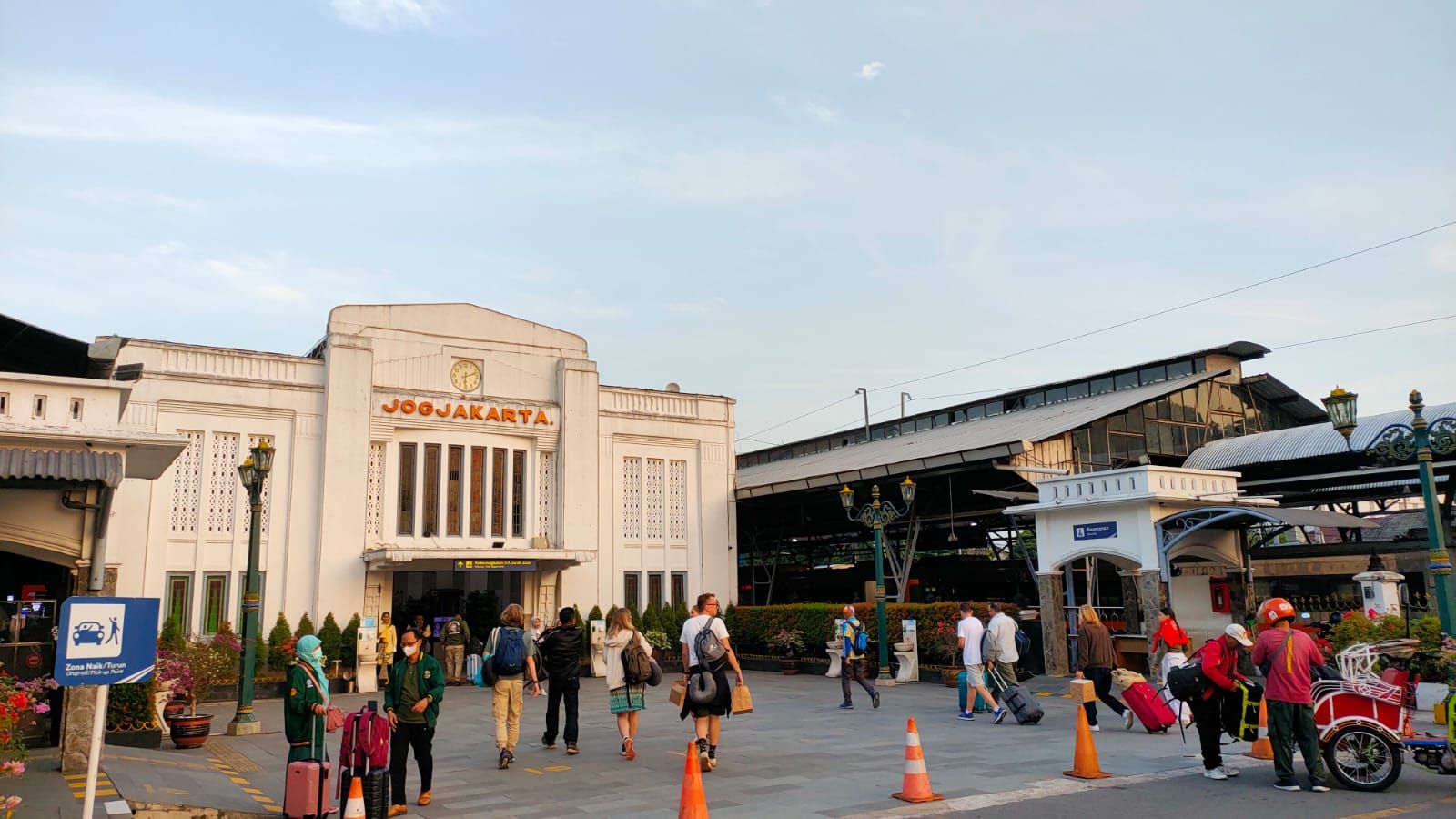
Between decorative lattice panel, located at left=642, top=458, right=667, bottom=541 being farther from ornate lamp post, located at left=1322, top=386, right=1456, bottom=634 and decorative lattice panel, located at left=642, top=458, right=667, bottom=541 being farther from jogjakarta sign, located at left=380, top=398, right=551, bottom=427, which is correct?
ornate lamp post, located at left=1322, top=386, right=1456, bottom=634

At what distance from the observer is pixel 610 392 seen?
29141 mm

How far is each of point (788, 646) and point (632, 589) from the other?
186 inches

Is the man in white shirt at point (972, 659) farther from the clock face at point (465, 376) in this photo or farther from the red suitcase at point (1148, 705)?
the clock face at point (465, 376)

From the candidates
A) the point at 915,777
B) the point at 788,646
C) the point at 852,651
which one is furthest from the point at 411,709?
the point at 788,646

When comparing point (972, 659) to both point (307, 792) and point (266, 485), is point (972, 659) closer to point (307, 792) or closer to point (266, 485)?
point (307, 792)

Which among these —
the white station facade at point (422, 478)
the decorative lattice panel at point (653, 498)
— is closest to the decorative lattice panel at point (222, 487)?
the white station facade at point (422, 478)

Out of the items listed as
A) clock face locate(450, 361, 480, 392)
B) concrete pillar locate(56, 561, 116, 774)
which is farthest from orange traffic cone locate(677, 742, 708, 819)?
clock face locate(450, 361, 480, 392)

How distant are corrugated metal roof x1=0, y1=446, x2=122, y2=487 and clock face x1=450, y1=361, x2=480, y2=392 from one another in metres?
15.4

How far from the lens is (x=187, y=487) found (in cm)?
2306

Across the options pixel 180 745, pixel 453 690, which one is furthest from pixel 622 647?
pixel 453 690

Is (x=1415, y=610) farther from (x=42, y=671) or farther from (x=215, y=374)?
(x=215, y=374)

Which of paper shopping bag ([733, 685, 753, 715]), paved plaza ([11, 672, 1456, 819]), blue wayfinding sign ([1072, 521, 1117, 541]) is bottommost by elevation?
paved plaza ([11, 672, 1456, 819])

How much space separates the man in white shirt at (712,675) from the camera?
34.7ft

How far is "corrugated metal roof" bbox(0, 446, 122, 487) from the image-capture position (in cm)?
1037
